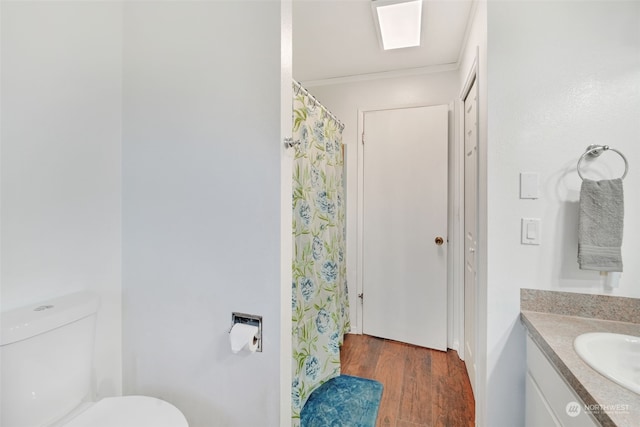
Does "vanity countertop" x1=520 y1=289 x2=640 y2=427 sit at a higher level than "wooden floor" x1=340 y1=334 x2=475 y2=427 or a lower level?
higher

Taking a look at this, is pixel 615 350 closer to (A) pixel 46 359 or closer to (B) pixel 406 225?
(B) pixel 406 225

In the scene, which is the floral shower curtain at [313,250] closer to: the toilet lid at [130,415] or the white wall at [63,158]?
the toilet lid at [130,415]

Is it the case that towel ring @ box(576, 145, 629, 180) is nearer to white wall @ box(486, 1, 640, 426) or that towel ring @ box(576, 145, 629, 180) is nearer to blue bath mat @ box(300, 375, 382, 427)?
white wall @ box(486, 1, 640, 426)

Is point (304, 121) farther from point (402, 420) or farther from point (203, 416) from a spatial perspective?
point (402, 420)

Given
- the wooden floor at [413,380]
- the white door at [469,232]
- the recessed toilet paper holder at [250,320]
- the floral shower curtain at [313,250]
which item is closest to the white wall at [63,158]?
the recessed toilet paper holder at [250,320]

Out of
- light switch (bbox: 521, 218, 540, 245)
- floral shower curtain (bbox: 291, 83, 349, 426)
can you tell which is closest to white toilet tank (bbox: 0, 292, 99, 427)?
floral shower curtain (bbox: 291, 83, 349, 426)

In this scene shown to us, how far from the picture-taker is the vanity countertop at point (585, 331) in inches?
26.5

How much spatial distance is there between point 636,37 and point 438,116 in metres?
1.31

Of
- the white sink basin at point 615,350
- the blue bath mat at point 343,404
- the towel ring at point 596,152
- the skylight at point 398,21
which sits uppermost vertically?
the skylight at point 398,21

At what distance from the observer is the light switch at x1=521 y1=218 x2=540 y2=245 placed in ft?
4.09

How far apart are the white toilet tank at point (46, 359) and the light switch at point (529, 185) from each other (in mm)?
1758

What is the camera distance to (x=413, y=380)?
2.06m

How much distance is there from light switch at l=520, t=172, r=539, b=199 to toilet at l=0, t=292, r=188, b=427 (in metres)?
1.57

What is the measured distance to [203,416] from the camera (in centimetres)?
121
